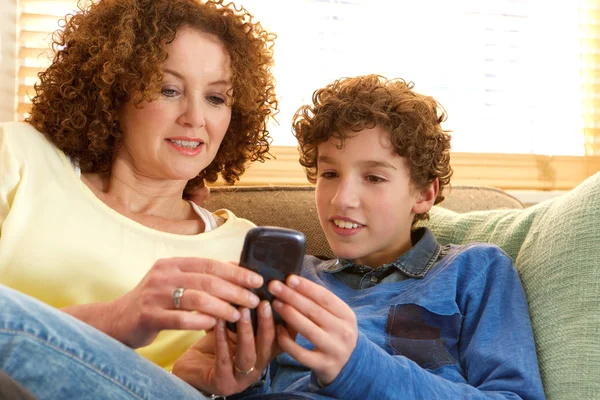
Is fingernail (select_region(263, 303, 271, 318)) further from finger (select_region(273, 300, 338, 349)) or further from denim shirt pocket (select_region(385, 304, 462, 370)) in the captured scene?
denim shirt pocket (select_region(385, 304, 462, 370))

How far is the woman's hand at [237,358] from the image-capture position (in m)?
0.94

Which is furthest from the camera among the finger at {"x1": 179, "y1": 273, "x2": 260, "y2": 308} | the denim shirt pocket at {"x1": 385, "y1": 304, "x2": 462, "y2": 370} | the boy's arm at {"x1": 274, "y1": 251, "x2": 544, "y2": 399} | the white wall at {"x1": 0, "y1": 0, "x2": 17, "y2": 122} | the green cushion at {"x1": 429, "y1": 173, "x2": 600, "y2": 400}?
the white wall at {"x1": 0, "y1": 0, "x2": 17, "y2": 122}

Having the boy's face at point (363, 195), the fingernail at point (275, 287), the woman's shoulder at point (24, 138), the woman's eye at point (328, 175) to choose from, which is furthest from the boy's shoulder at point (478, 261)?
the woman's shoulder at point (24, 138)

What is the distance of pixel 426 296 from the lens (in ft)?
4.23

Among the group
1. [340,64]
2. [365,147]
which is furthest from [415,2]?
[365,147]

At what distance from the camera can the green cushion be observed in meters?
1.13

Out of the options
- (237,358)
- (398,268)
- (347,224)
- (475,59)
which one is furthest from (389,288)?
(475,59)

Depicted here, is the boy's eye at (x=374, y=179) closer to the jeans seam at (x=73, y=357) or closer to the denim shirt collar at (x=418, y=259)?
the denim shirt collar at (x=418, y=259)

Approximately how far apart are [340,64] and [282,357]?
1.45 meters

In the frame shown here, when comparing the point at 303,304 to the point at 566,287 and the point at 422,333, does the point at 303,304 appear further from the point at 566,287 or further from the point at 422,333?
the point at 566,287

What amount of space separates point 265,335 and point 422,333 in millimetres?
401

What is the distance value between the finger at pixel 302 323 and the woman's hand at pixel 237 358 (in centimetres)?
2

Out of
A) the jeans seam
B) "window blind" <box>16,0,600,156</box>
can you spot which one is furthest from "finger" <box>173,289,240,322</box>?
"window blind" <box>16,0,600,156</box>

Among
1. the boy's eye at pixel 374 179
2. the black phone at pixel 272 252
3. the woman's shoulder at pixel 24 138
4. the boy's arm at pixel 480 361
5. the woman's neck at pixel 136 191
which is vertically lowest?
the boy's arm at pixel 480 361
